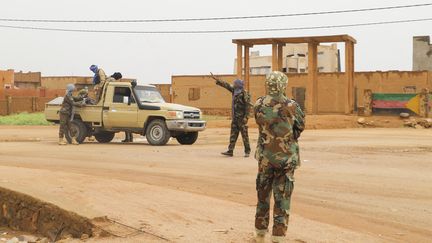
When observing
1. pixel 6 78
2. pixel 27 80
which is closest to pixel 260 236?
pixel 6 78

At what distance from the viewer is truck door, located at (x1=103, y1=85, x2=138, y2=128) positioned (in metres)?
19.5

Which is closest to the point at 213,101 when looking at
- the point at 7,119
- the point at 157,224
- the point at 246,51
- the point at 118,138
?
the point at 246,51

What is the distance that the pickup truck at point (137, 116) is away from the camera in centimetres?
1908

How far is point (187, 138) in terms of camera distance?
66.3ft

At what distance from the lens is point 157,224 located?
7031mm

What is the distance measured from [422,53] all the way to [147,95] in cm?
4162

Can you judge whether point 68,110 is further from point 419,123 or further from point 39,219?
Result: point 419,123

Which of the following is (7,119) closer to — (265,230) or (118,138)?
(118,138)

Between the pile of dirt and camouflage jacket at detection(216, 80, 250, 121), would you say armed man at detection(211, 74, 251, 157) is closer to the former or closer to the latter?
camouflage jacket at detection(216, 80, 250, 121)

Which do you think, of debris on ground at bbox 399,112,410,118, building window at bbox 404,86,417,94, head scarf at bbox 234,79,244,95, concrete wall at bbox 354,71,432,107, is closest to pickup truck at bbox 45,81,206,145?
head scarf at bbox 234,79,244,95

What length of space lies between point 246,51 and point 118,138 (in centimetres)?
1859

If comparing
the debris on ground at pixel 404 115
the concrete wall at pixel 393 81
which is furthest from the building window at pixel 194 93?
the debris on ground at pixel 404 115

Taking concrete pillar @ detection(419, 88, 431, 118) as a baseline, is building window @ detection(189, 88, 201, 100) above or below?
above

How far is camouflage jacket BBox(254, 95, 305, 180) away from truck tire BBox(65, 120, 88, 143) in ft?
49.0
